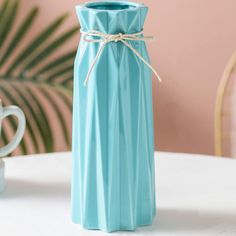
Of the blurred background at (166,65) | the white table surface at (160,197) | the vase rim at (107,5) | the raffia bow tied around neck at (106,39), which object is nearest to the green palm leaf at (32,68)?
the blurred background at (166,65)

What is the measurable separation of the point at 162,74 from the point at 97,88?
1484 millimetres

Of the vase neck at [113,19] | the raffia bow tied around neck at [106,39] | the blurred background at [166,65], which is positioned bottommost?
the blurred background at [166,65]

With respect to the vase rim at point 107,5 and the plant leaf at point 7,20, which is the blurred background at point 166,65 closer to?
the plant leaf at point 7,20

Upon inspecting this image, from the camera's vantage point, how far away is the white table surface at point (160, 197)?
115 cm

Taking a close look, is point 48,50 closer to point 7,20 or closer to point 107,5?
point 7,20

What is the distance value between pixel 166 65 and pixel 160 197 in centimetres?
132

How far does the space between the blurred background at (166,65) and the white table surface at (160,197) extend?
802 mm

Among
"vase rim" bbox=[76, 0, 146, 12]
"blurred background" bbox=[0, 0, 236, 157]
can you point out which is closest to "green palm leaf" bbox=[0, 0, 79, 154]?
"blurred background" bbox=[0, 0, 236, 157]

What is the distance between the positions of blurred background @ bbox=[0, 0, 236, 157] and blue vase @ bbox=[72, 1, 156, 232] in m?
1.09

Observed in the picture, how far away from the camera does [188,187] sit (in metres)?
1.31

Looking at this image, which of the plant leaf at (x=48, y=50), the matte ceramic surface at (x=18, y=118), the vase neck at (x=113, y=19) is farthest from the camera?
the plant leaf at (x=48, y=50)

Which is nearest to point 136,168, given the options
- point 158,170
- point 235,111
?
point 158,170

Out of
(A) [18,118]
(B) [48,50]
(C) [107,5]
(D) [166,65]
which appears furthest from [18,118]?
(D) [166,65]

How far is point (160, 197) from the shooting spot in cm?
126
